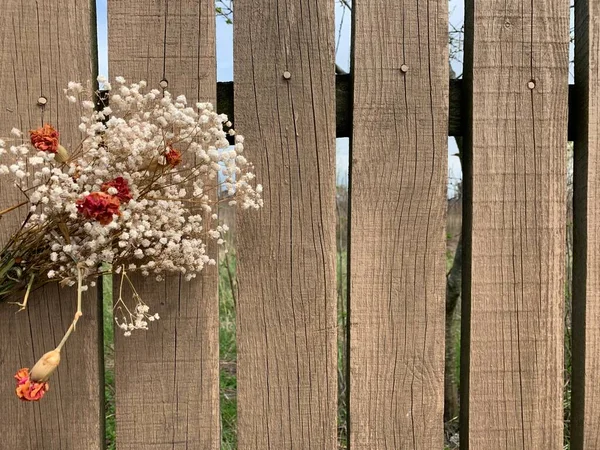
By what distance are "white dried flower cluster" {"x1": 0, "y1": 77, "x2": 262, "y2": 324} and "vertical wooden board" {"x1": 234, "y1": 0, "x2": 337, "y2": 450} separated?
0.30 feet

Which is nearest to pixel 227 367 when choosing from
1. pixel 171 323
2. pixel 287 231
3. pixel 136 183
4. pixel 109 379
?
pixel 109 379

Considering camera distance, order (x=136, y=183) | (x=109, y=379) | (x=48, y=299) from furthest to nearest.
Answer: (x=109, y=379), (x=48, y=299), (x=136, y=183)

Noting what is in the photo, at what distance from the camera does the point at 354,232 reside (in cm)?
144

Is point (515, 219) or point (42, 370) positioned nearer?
point (42, 370)

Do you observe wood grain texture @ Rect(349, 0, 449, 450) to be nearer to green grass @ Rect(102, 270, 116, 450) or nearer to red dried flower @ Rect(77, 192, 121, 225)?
red dried flower @ Rect(77, 192, 121, 225)

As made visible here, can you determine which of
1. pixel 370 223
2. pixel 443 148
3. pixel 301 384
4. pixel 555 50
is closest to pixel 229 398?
pixel 301 384

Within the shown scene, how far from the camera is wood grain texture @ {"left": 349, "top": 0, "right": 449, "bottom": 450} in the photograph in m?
1.43

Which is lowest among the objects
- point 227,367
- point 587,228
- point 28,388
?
point 227,367

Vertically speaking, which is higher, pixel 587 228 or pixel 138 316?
pixel 587 228

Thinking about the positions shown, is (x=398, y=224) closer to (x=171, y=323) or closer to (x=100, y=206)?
(x=171, y=323)

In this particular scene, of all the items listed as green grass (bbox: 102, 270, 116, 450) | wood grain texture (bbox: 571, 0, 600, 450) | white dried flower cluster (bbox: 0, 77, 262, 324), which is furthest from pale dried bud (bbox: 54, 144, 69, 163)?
wood grain texture (bbox: 571, 0, 600, 450)

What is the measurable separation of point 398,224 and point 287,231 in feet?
0.96

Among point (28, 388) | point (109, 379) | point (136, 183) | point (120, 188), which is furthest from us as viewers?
point (109, 379)

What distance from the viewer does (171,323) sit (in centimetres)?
143
